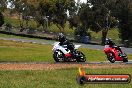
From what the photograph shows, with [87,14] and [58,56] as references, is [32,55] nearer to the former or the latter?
[58,56]

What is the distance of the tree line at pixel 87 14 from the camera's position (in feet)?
240

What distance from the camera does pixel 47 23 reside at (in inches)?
3497

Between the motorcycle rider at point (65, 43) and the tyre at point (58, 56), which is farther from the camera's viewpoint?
the tyre at point (58, 56)

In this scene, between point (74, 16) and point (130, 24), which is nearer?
point (130, 24)

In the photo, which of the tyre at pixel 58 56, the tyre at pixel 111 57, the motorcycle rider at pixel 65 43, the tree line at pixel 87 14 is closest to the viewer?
the motorcycle rider at pixel 65 43

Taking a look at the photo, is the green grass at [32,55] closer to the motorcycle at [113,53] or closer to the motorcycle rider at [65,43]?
the motorcycle rider at [65,43]

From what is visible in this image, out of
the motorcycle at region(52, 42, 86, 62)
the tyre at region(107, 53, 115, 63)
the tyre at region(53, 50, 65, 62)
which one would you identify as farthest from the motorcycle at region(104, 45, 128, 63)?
the tyre at region(53, 50, 65, 62)

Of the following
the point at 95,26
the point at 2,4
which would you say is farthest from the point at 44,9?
the point at 95,26

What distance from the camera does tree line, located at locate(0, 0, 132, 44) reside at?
240 ft

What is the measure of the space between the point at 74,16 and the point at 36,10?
9.21 metres

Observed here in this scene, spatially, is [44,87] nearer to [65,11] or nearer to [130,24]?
[130,24]

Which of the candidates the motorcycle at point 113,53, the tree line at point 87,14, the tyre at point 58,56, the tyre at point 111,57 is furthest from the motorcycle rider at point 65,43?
the tree line at point 87,14

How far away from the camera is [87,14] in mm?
76562

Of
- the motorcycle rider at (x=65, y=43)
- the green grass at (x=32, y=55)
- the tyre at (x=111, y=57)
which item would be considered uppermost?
the motorcycle rider at (x=65, y=43)
